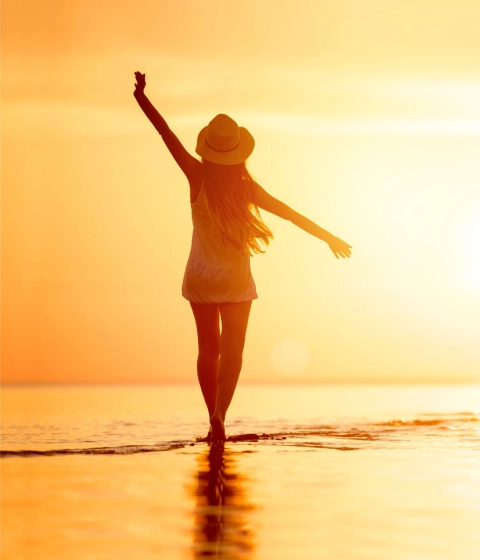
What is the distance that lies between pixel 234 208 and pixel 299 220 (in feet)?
1.68

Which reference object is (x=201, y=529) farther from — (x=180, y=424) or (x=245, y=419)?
(x=245, y=419)

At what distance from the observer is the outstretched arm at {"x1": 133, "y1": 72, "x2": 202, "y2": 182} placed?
7.42 meters

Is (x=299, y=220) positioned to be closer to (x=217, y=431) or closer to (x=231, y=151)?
(x=231, y=151)

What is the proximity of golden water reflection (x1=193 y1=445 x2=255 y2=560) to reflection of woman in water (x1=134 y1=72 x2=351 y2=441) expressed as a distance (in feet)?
6.36

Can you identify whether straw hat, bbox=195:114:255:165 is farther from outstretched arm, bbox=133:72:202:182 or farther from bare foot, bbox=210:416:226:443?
bare foot, bbox=210:416:226:443

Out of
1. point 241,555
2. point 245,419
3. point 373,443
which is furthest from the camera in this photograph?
point 245,419

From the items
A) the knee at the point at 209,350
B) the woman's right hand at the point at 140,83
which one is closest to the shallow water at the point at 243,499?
the knee at the point at 209,350

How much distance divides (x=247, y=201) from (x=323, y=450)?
6.82 feet

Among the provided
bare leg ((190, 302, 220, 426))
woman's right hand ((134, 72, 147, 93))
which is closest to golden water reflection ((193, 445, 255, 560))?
bare leg ((190, 302, 220, 426))

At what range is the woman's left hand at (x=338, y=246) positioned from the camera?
7.55m

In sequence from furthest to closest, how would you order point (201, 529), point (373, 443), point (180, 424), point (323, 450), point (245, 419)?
point (245, 419) < point (180, 424) < point (373, 443) < point (323, 450) < point (201, 529)

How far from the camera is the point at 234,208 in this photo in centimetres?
753

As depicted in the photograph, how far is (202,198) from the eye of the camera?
299 inches

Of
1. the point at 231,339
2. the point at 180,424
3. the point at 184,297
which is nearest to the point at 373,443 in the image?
the point at 231,339
